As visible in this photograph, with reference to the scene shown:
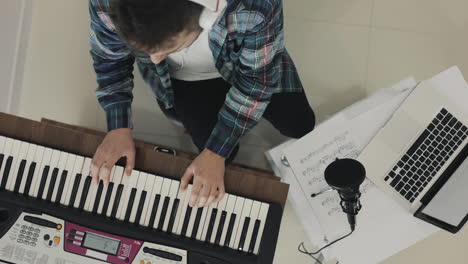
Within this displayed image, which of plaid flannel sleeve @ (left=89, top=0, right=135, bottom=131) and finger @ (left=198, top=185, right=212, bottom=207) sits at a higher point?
plaid flannel sleeve @ (left=89, top=0, right=135, bottom=131)

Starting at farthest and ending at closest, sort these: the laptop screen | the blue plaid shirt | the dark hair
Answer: the laptop screen < the blue plaid shirt < the dark hair

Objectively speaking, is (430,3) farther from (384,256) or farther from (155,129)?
(155,129)

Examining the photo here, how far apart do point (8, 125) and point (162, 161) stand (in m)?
0.34

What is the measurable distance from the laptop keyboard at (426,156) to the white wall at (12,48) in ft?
3.96

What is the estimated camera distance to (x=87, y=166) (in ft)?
3.13

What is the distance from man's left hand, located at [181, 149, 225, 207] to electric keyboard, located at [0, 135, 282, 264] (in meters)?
0.02

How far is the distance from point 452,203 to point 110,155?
2.91ft

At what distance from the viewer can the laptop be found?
122 cm

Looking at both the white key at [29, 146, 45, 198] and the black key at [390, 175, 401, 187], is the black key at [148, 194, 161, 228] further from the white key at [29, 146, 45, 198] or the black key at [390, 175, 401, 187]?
the black key at [390, 175, 401, 187]

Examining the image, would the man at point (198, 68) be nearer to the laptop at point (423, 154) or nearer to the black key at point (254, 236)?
the black key at point (254, 236)

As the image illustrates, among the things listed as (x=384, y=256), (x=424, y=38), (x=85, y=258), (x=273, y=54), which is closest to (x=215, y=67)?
(x=273, y=54)

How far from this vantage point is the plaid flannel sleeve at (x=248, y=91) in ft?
3.11

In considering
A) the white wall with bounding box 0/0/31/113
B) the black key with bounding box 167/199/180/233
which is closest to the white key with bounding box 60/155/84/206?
the black key with bounding box 167/199/180/233

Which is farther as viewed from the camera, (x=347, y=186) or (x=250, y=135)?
(x=250, y=135)
